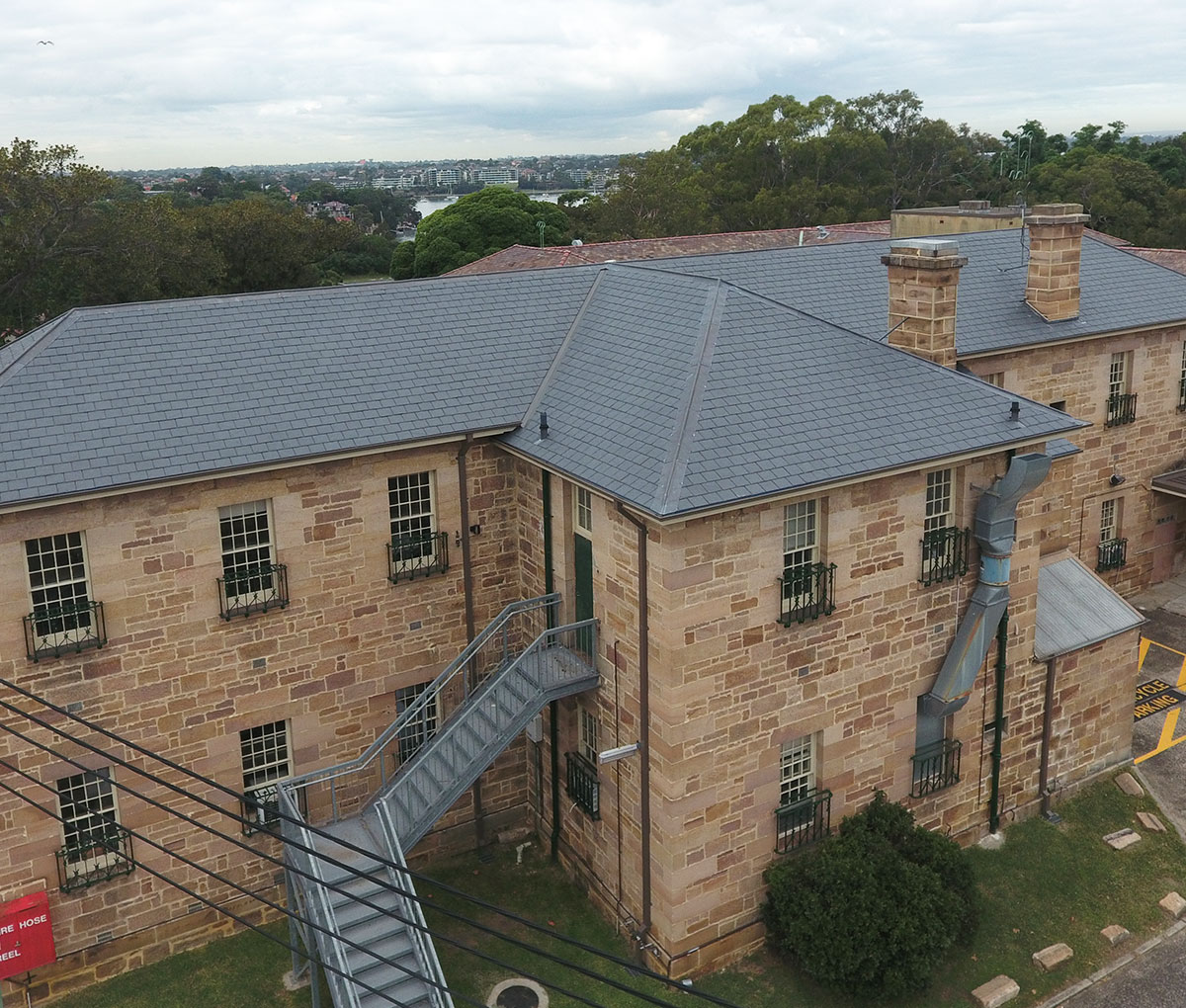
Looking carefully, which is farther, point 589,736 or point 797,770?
point 589,736

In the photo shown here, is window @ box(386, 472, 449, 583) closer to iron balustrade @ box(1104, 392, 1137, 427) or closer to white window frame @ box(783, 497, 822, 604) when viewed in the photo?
white window frame @ box(783, 497, 822, 604)

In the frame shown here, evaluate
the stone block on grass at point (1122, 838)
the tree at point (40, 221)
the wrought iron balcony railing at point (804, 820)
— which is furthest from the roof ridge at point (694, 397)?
the tree at point (40, 221)

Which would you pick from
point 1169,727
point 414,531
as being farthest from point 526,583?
point 1169,727

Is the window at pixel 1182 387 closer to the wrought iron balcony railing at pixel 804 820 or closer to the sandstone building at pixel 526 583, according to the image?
the sandstone building at pixel 526 583

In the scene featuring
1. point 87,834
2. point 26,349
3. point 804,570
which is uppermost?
point 26,349

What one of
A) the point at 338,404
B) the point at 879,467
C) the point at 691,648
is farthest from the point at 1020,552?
the point at 338,404

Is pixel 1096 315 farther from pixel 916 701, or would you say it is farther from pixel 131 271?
pixel 131 271

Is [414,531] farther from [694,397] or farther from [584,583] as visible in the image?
[694,397]
